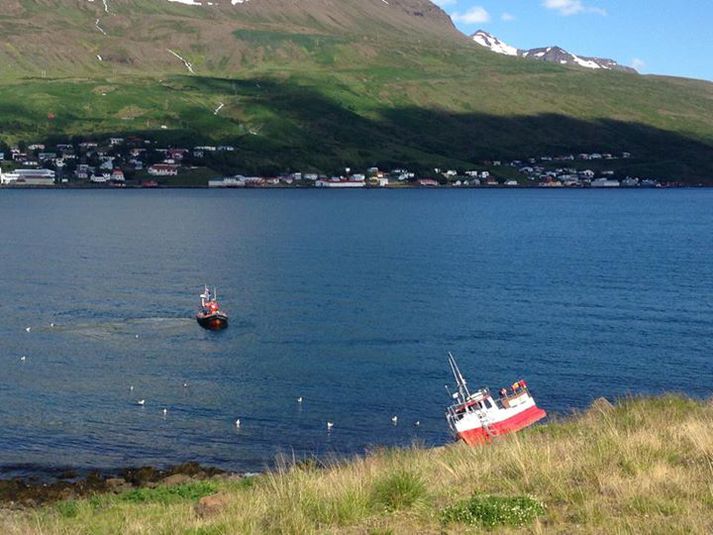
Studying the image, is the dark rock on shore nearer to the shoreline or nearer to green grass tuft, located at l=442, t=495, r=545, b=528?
the shoreline

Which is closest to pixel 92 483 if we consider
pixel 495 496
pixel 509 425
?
pixel 509 425

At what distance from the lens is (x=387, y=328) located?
6194cm

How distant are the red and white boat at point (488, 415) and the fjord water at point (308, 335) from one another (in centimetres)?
251

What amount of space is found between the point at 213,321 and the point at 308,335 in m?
7.18

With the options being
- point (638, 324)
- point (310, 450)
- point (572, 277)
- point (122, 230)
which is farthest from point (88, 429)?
point (122, 230)

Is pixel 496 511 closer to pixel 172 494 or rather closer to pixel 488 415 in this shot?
pixel 172 494

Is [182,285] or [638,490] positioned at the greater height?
[638,490]

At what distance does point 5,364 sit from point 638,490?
45807 mm

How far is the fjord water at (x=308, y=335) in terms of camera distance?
3997 centimetres

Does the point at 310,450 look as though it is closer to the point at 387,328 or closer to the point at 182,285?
the point at 387,328

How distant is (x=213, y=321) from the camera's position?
62000 millimetres

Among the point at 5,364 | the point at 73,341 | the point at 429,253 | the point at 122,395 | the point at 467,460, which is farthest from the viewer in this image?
the point at 429,253

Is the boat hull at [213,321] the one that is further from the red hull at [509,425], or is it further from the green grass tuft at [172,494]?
the green grass tuft at [172,494]

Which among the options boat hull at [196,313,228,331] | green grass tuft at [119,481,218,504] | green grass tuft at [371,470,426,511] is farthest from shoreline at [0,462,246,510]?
boat hull at [196,313,228,331]
